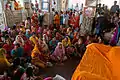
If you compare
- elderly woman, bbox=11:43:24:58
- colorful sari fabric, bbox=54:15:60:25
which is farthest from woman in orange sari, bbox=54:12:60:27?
elderly woman, bbox=11:43:24:58

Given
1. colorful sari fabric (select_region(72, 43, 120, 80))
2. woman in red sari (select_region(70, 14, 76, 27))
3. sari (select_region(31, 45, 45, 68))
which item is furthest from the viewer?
woman in red sari (select_region(70, 14, 76, 27))

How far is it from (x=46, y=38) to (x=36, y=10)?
3.49m

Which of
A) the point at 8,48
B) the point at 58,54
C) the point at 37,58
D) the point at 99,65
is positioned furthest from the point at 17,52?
the point at 99,65

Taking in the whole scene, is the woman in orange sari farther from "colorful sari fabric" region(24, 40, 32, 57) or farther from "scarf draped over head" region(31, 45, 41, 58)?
"scarf draped over head" region(31, 45, 41, 58)

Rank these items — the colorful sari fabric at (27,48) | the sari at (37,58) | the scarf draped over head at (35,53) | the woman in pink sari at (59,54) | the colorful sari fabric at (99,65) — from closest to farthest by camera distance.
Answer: the colorful sari fabric at (99,65)
the sari at (37,58)
the scarf draped over head at (35,53)
the colorful sari fabric at (27,48)
the woman in pink sari at (59,54)

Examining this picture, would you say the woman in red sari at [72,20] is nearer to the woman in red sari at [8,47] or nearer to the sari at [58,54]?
the sari at [58,54]

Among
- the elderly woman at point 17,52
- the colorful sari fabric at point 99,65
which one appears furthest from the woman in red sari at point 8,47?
the colorful sari fabric at point 99,65

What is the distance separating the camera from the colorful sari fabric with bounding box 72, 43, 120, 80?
2.85 meters

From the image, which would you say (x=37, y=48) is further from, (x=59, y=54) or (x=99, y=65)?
(x=99, y=65)

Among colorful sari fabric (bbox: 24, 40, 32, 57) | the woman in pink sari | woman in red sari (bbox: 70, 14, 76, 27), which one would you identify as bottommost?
the woman in pink sari

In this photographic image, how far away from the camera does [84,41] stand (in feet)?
19.4

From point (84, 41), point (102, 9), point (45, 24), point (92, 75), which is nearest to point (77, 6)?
point (102, 9)

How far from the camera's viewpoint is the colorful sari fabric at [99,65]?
9.35 ft

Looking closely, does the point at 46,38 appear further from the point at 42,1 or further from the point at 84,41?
the point at 42,1
